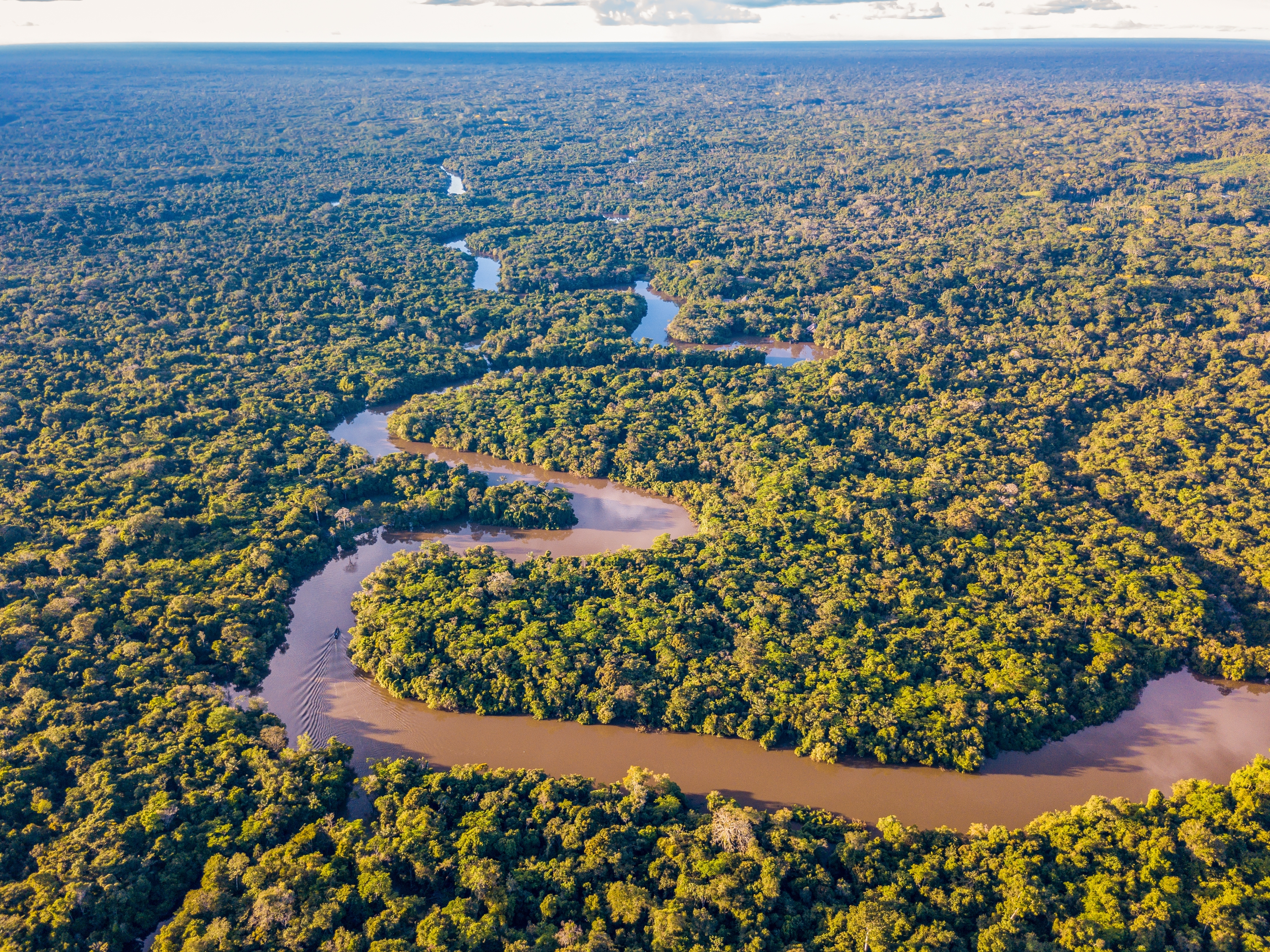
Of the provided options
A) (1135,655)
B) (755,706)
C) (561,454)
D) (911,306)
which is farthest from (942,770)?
(911,306)

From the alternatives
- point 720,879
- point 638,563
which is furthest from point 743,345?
point 720,879

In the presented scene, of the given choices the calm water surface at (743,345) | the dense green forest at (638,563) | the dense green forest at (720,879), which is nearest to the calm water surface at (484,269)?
the dense green forest at (638,563)

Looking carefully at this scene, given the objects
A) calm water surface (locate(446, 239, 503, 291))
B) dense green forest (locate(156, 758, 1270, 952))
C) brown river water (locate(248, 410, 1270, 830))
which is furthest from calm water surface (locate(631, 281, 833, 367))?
dense green forest (locate(156, 758, 1270, 952))

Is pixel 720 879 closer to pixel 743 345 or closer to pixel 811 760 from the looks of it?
pixel 811 760

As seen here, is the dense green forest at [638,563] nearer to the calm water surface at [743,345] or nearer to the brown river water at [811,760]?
the brown river water at [811,760]

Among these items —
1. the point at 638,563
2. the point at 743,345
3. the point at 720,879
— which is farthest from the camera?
the point at 743,345

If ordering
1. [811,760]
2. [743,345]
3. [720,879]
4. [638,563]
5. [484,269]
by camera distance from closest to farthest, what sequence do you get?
1. [720,879]
2. [811,760]
3. [638,563]
4. [743,345]
5. [484,269]

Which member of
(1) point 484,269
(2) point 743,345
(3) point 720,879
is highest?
(1) point 484,269
